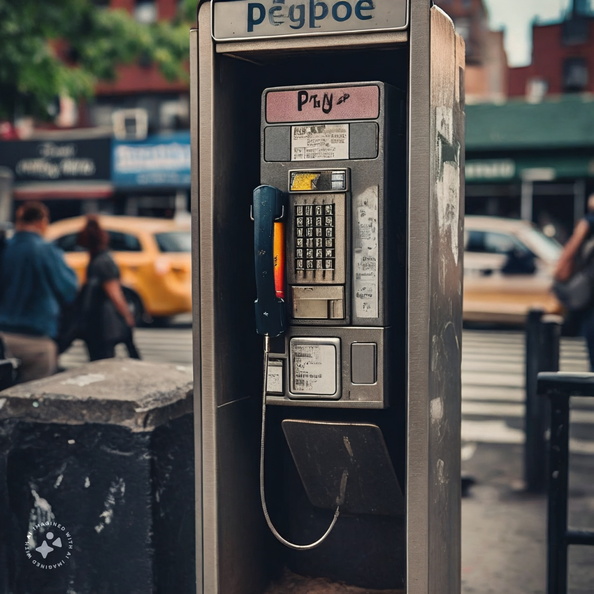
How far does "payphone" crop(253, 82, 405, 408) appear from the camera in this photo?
3.29 metres

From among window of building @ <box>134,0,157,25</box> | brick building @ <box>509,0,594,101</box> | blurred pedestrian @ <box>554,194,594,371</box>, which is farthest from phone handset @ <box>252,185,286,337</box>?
brick building @ <box>509,0,594,101</box>

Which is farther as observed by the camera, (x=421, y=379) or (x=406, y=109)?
(x=406, y=109)

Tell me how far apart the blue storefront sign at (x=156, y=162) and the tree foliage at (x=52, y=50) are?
6.94 m

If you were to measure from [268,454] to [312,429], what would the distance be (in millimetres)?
330

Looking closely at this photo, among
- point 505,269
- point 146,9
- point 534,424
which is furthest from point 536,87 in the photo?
point 534,424

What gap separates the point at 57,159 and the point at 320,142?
27074 mm

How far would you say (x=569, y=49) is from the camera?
107ft

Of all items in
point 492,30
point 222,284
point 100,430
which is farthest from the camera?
point 492,30

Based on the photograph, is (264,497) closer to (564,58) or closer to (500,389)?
(500,389)

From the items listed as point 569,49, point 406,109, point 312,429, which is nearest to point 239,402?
point 312,429

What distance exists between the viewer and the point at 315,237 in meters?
3.32

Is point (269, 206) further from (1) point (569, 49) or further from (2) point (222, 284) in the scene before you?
(1) point (569, 49)

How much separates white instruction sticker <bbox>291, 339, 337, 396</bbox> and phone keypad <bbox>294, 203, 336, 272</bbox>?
0.25 metres

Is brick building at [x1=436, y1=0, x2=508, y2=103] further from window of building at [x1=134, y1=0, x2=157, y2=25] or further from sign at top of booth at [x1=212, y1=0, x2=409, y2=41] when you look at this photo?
sign at top of booth at [x1=212, y1=0, x2=409, y2=41]
